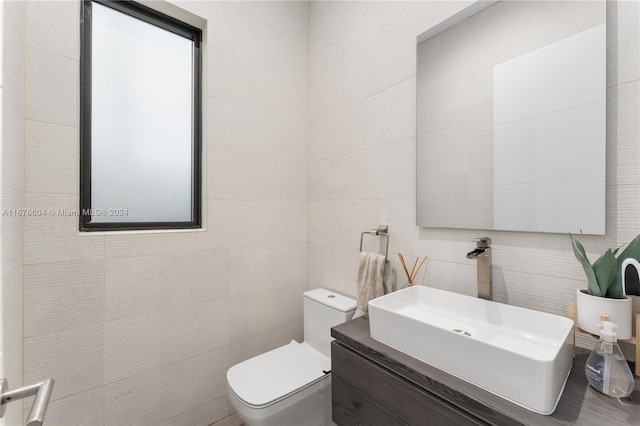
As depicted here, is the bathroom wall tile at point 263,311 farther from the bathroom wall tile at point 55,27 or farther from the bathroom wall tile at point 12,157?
the bathroom wall tile at point 55,27

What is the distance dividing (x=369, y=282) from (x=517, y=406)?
0.79 meters

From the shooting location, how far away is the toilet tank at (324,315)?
1.49m

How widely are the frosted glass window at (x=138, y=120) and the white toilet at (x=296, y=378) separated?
0.84 m

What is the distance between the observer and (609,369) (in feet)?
2.25

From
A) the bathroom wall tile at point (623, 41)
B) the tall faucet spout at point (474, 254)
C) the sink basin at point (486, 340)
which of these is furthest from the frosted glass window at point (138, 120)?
the bathroom wall tile at point (623, 41)

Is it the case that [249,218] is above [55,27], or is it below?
below

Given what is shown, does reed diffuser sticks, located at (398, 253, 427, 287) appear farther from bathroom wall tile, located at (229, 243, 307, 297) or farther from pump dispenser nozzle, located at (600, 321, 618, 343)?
bathroom wall tile, located at (229, 243, 307, 297)

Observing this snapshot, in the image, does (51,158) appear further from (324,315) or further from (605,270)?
(605,270)

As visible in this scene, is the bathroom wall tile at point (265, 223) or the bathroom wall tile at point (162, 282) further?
the bathroom wall tile at point (265, 223)

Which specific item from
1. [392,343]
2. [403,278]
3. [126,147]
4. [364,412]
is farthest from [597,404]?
[126,147]

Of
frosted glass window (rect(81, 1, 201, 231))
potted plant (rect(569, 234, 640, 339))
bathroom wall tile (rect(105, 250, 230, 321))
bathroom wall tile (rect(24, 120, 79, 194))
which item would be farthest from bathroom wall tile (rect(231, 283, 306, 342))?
potted plant (rect(569, 234, 640, 339))

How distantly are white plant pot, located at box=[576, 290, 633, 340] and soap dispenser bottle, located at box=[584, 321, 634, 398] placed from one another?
6 centimetres

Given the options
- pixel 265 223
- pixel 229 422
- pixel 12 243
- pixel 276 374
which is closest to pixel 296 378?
pixel 276 374

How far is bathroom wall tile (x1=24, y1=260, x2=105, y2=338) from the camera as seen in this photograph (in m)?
1.10
